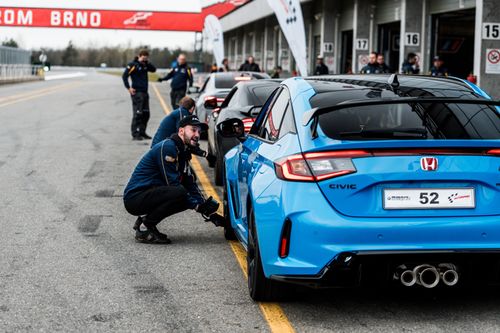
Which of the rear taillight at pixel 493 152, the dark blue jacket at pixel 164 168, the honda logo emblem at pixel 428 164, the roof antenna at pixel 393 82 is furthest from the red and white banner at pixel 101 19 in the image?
the honda logo emblem at pixel 428 164

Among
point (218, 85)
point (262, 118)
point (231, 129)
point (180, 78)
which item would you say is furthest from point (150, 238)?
point (180, 78)

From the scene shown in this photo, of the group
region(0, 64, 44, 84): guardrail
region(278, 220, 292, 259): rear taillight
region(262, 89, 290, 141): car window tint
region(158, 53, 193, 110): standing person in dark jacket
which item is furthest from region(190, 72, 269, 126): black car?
region(0, 64, 44, 84): guardrail

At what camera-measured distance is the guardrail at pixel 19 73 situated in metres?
59.1

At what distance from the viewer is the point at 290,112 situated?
18.9 feet

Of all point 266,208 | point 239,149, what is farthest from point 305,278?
point 239,149

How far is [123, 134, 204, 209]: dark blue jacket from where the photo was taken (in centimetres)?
775

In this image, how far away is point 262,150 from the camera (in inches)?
231

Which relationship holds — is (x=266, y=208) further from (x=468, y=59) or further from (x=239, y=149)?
(x=468, y=59)

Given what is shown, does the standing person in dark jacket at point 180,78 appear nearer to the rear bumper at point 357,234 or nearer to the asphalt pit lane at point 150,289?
the asphalt pit lane at point 150,289

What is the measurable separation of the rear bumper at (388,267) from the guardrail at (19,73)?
55.2 metres

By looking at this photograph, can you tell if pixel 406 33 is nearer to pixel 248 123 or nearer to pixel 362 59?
pixel 362 59

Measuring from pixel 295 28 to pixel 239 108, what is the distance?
9580 millimetres

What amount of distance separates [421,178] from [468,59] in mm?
26576

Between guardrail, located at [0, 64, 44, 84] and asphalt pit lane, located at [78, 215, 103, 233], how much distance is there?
5082 cm
